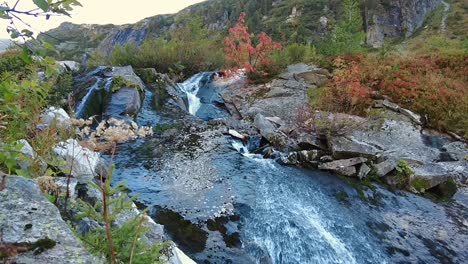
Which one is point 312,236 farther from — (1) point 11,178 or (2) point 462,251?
(1) point 11,178

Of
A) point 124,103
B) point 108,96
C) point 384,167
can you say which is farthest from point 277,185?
point 108,96

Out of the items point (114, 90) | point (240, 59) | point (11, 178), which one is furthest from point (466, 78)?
point (11, 178)

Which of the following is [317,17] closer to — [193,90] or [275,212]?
[193,90]

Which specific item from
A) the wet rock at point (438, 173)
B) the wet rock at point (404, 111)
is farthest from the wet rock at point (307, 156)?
the wet rock at point (404, 111)

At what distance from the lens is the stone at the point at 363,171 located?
8234 mm

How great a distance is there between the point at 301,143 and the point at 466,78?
9.14m

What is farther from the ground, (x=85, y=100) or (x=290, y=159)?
(x=85, y=100)

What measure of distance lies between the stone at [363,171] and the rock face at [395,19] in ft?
168

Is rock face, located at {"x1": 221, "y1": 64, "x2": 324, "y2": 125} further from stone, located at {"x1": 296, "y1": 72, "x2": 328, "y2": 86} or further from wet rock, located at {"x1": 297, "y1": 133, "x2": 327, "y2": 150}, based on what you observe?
wet rock, located at {"x1": 297, "y1": 133, "x2": 327, "y2": 150}

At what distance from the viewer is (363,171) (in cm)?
829

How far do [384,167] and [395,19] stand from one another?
60224 mm

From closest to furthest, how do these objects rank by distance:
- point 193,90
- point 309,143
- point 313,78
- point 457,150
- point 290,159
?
point 290,159 → point 309,143 → point 457,150 → point 313,78 → point 193,90

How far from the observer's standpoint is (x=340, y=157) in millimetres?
8758

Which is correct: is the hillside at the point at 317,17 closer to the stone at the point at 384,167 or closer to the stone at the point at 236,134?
the stone at the point at 236,134
